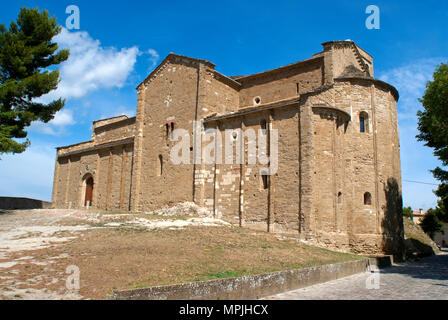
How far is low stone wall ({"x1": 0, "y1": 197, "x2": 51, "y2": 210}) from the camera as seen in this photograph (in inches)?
1163

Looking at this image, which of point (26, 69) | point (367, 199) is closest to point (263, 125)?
point (367, 199)

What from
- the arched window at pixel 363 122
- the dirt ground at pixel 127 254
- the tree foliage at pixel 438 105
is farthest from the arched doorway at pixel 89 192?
the tree foliage at pixel 438 105

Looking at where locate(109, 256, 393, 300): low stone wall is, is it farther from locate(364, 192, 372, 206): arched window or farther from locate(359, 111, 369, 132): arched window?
locate(359, 111, 369, 132): arched window

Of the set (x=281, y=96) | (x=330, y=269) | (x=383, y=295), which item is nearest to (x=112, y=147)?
(x=281, y=96)

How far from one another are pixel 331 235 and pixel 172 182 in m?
10.1

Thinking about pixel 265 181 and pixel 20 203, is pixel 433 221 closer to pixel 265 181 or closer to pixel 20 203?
pixel 265 181

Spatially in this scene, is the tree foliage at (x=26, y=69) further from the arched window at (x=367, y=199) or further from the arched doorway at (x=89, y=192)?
the arched window at (x=367, y=199)

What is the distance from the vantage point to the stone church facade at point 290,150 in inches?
659

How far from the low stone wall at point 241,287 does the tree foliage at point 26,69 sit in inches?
642

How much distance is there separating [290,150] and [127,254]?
10117 mm

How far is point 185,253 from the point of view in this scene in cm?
1076

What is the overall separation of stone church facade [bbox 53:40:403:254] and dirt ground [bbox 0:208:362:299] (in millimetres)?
1896

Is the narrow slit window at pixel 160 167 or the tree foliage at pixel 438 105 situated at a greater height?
the tree foliage at pixel 438 105

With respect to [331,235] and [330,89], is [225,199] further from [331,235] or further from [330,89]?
[330,89]
